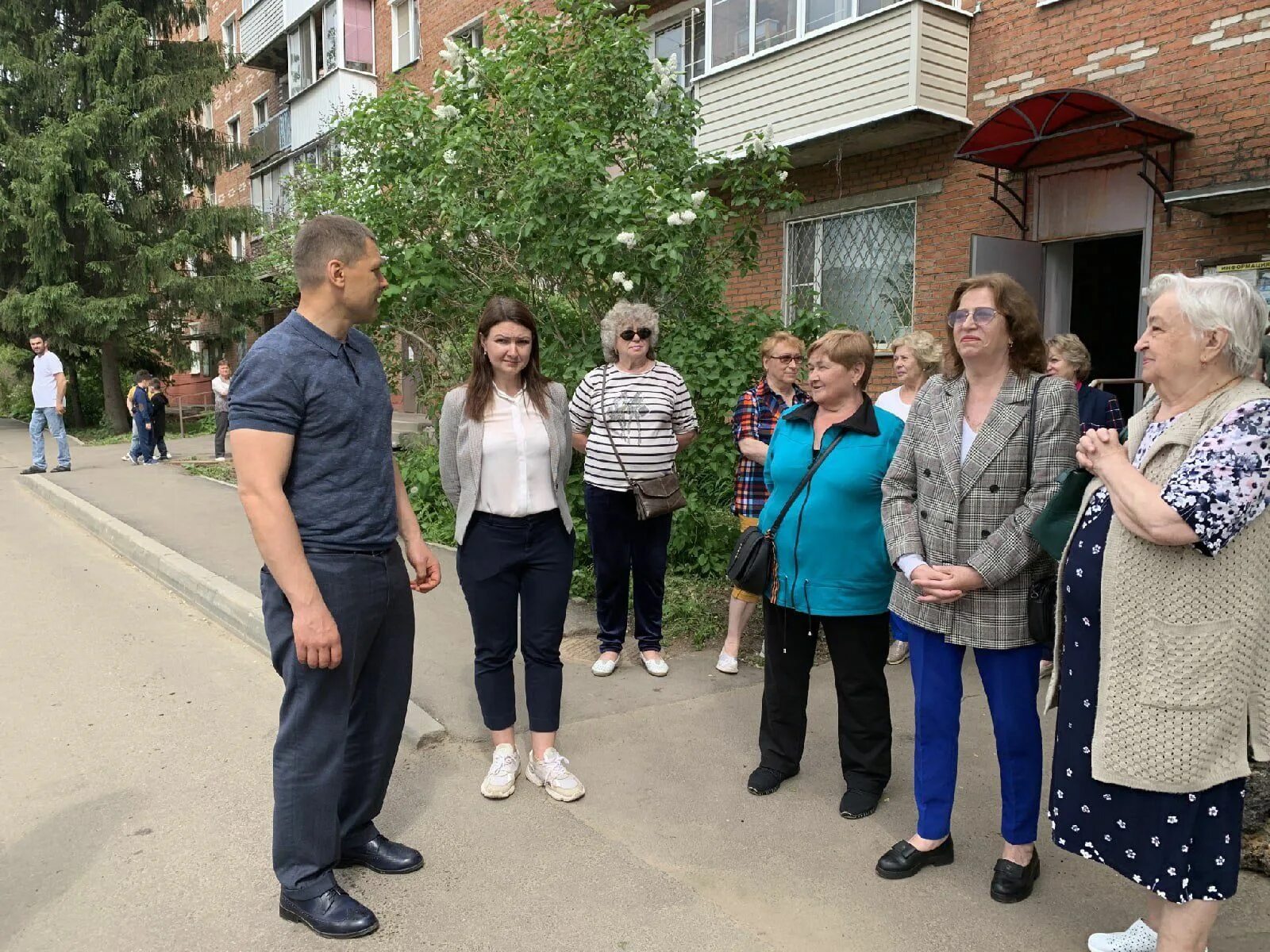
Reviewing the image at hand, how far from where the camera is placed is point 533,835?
11.2 feet

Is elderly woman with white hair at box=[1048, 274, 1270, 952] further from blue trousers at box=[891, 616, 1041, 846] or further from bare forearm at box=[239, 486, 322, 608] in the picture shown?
bare forearm at box=[239, 486, 322, 608]

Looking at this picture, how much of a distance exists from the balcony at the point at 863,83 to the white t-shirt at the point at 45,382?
9484 mm

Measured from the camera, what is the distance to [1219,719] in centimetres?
223

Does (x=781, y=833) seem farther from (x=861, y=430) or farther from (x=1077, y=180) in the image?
(x=1077, y=180)

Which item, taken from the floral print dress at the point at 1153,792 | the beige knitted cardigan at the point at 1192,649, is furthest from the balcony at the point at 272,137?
the beige knitted cardigan at the point at 1192,649

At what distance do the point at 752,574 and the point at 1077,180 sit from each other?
6886 mm

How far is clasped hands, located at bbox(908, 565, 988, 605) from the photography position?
291 cm

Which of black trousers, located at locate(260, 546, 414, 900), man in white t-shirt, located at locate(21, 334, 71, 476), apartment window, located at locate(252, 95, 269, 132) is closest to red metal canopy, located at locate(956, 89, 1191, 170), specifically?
black trousers, located at locate(260, 546, 414, 900)

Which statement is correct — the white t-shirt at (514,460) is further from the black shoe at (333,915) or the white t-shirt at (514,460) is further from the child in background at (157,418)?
the child in background at (157,418)

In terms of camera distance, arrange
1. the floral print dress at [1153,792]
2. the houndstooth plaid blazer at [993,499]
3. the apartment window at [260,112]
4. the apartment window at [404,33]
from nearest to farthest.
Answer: the floral print dress at [1153,792] < the houndstooth plaid blazer at [993,499] < the apartment window at [404,33] < the apartment window at [260,112]

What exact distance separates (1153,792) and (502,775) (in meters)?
2.26

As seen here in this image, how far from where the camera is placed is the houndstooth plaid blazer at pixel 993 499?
2889 millimetres

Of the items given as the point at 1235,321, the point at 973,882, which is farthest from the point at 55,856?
the point at 1235,321

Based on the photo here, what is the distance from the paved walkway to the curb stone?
0.14 metres
